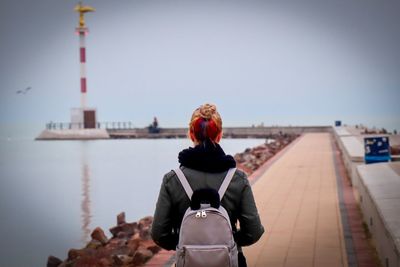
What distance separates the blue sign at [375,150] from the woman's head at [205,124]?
950 centimetres

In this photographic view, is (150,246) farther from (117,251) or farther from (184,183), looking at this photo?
(184,183)

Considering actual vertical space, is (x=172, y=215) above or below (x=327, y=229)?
above

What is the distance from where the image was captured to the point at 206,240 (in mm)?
3418

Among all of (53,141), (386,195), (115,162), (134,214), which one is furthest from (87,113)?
(386,195)

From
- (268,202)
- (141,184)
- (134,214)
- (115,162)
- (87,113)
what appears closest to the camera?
(268,202)

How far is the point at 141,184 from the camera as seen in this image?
29969 millimetres

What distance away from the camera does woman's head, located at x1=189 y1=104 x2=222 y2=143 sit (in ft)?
12.0

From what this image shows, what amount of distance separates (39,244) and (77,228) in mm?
2585

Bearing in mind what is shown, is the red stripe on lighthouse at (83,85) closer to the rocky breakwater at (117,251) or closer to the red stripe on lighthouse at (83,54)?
the red stripe on lighthouse at (83,54)

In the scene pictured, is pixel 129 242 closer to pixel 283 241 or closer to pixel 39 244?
pixel 283 241

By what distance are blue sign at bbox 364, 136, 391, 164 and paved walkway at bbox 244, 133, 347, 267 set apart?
935 millimetres

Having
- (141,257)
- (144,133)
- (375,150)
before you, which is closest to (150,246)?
(141,257)

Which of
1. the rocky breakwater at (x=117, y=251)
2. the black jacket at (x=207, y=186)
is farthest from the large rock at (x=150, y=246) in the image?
the black jacket at (x=207, y=186)

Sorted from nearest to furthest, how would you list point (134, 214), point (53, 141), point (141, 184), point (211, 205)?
1. point (211, 205)
2. point (134, 214)
3. point (141, 184)
4. point (53, 141)
